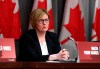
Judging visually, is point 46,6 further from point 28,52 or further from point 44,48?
point 28,52

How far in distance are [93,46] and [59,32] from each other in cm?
150

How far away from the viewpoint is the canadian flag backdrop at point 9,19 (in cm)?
340

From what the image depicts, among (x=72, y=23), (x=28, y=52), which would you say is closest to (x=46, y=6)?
(x=72, y=23)

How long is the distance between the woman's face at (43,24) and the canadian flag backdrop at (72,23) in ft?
3.15

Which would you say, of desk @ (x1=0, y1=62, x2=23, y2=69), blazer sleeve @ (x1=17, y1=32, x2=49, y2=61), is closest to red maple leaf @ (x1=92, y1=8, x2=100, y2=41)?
blazer sleeve @ (x1=17, y1=32, x2=49, y2=61)

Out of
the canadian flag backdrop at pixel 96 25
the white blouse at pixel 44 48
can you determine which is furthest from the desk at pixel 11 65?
the canadian flag backdrop at pixel 96 25

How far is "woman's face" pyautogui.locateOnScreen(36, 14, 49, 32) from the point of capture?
8.84 feet

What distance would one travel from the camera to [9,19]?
136 inches

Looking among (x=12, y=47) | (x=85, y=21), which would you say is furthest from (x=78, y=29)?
(x=12, y=47)

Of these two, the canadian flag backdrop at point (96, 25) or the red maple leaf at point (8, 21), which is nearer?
the red maple leaf at point (8, 21)

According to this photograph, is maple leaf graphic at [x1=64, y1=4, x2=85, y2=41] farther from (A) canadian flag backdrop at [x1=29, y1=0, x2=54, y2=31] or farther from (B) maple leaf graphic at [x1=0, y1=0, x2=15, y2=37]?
(B) maple leaf graphic at [x1=0, y1=0, x2=15, y2=37]

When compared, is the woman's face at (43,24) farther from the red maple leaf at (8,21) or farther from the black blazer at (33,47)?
the red maple leaf at (8,21)

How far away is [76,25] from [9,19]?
3.13ft

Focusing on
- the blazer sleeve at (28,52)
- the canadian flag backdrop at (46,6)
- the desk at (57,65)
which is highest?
the canadian flag backdrop at (46,6)
